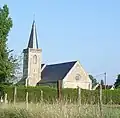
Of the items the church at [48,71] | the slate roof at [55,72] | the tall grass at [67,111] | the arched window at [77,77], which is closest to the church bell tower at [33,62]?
the church at [48,71]

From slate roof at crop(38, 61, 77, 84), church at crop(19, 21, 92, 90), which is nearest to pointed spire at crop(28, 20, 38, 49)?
church at crop(19, 21, 92, 90)

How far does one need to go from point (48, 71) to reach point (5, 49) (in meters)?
81.4

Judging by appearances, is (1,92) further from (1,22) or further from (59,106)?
(59,106)

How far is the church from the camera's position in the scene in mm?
101000

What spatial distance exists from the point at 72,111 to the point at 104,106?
3.48ft

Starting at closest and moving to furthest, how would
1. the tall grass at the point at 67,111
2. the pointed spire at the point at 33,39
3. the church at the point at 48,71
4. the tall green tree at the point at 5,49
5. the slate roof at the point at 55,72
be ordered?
the tall grass at the point at 67,111 < the tall green tree at the point at 5,49 < the church at the point at 48,71 < the slate roof at the point at 55,72 < the pointed spire at the point at 33,39

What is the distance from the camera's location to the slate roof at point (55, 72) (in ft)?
333

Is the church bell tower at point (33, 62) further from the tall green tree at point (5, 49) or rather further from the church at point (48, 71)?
the tall green tree at point (5, 49)

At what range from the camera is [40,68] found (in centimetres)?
10944

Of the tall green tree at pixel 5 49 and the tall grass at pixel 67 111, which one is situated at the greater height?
the tall green tree at pixel 5 49

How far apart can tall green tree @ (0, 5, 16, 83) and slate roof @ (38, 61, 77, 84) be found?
232ft

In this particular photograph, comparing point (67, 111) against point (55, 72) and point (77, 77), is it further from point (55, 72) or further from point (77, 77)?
point (55, 72)

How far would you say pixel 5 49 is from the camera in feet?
93.2

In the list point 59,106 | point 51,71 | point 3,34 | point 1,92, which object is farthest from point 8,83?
point 51,71
